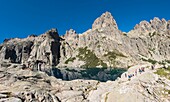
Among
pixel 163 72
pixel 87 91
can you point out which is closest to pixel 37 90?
pixel 87 91

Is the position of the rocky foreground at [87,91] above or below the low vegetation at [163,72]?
below

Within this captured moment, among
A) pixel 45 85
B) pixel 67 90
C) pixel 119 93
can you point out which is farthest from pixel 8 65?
pixel 119 93

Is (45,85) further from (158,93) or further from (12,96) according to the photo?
(158,93)

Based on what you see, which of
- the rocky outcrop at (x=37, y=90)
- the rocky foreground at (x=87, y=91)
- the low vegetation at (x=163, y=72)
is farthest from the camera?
the low vegetation at (x=163, y=72)

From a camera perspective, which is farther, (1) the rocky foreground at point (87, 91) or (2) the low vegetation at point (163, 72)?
(2) the low vegetation at point (163, 72)

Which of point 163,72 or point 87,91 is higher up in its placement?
point 163,72

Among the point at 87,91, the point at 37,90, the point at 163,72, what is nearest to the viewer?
the point at 37,90

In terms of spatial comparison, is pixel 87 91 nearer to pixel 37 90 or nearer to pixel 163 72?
pixel 37 90

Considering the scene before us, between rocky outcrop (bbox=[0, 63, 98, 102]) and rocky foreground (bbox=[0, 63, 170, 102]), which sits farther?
rocky outcrop (bbox=[0, 63, 98, 102])

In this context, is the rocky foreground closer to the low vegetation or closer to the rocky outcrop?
the rocky outcrop

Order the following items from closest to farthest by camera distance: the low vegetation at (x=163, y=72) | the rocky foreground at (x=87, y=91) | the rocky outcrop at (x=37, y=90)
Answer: the rocky foreground at (x=87, y=91) < the rocky outcrop at (x=37, y=90) < the low vegetation at (x=163, y=72)

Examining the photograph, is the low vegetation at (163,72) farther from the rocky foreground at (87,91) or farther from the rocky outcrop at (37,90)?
the rocky outcrop at (37,90)

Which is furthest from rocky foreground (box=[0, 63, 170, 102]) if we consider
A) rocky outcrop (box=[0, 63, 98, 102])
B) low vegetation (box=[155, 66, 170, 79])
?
low vegetation (box=[155, 66, 170, 79])

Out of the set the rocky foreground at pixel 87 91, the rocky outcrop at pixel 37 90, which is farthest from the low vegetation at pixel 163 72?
the rocky outcrop at pixel 37 90
